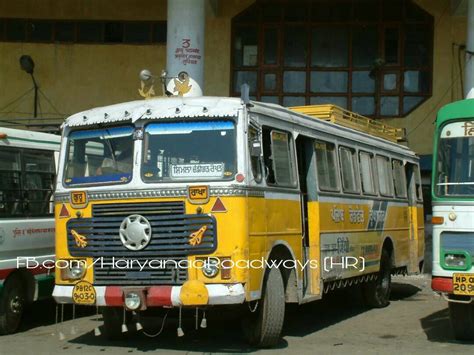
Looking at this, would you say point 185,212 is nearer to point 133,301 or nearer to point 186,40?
point 133,301

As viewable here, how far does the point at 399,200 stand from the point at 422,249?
2.00m

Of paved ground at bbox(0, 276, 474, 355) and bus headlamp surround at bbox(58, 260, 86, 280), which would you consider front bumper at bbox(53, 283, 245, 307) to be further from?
paved ground at bbox(0, 276, 474, 355)

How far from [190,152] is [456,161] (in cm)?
335

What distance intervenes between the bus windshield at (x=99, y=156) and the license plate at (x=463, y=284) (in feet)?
13.2

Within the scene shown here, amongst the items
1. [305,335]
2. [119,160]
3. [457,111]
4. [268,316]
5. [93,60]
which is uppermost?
[93,60]

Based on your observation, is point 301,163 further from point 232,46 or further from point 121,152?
point 232,46

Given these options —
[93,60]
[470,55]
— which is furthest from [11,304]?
[93,60]

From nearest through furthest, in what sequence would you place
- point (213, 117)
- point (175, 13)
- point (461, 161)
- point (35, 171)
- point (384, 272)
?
point (213, 117)
point (461, 161)
point (35, 171)
point (384, 272)
point (175, 13)

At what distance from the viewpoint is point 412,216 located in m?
14.4

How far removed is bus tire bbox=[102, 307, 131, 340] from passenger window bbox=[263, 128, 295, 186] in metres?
2.58

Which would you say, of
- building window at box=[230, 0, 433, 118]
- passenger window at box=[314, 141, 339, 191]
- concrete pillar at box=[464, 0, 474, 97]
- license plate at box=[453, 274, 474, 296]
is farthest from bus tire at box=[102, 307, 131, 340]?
building window at box=[230, 0, 433, 118]

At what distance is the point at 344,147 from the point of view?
10.9 m

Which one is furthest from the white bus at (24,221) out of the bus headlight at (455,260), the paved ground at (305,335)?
the bus headlight at (455,260)

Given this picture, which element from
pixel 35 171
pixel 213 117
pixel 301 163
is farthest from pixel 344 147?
pixel 35 171
